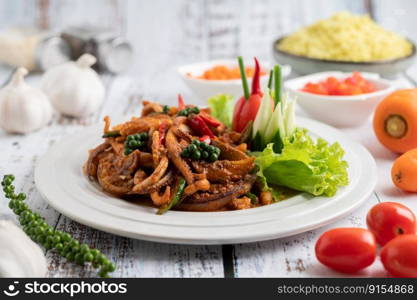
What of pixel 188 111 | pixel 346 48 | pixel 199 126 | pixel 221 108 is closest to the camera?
pixel 199 126

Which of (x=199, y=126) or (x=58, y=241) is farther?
(x=199, y=126)

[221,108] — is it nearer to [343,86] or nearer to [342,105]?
[342,105]

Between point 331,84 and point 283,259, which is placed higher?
point 283,259

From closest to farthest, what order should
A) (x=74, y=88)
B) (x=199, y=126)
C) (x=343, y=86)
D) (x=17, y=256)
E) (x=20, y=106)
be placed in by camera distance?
(x=17, y=256) → (x=199, y=126) → (x=20, y=106) → (x=343, y=86) → (x=74, y=88)

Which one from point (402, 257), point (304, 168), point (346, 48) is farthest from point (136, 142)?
point (346, 48)

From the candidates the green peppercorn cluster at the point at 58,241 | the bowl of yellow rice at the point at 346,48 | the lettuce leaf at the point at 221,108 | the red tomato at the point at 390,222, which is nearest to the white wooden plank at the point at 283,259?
the red tomato at the point at 390,222

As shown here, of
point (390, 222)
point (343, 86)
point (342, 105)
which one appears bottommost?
point (342, 105)

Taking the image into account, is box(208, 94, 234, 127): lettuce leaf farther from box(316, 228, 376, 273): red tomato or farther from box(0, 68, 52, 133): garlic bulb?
box(316, 228, 376, 273): red tomato
